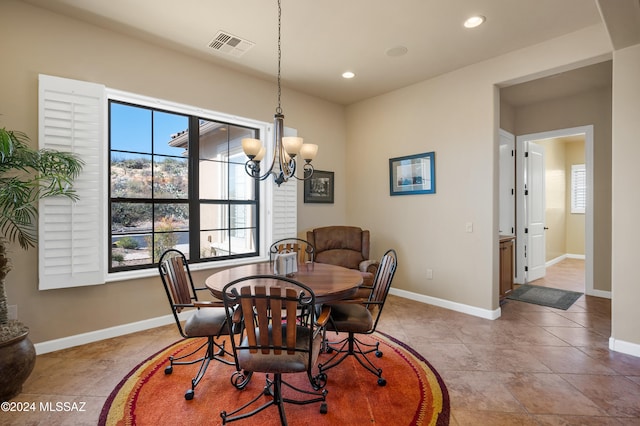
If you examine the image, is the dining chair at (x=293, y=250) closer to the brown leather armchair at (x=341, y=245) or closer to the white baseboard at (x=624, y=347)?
the brown leather armchair at (x=341, y=245)

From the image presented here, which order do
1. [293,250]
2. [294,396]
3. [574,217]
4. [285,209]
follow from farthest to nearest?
[574,217], [285,209], [293,250], [294,396]

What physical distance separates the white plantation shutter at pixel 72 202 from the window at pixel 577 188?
9.23m

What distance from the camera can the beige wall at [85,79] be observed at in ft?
8.77

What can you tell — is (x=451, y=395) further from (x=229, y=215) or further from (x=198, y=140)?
(x=198, y=140)

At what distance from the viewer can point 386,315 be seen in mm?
3836

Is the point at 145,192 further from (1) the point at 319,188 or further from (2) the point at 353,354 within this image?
→ (2) the point at 353,354

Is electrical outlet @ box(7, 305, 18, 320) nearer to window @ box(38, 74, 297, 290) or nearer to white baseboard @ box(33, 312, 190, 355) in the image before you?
window @ box(38, 74, 297, 290)

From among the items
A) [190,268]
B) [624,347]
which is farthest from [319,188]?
[624,347]

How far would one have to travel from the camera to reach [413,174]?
4.49 meters

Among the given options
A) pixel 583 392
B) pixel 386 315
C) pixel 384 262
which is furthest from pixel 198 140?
pixel 583 392

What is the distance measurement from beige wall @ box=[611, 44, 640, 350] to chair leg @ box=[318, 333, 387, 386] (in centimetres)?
221

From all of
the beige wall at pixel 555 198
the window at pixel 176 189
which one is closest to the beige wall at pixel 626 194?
the window at pixel 176 189

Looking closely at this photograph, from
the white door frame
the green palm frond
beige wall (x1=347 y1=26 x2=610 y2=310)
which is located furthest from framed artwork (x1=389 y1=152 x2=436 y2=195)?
the green palm frond

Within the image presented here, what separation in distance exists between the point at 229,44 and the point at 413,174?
2842 millimetres
